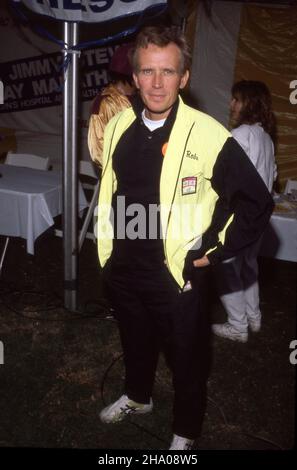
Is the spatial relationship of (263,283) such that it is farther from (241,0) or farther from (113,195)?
(241,0)

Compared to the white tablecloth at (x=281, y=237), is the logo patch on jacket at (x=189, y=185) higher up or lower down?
higher up

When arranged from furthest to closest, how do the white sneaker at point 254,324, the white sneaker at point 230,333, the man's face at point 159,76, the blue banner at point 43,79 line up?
the blue banner at point 43,79, the white sneaker at point 254,324, the white sneaker at point 230,333, the man's face at point 159,76

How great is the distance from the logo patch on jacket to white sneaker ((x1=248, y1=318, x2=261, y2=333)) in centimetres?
216

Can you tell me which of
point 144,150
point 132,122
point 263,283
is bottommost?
point 263,283

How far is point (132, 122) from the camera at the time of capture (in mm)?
2092

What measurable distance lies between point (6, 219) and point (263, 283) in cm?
286

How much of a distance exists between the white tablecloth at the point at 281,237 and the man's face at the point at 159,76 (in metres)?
2.22

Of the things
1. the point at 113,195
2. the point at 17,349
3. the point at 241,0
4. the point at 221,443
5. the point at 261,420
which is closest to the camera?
the point at 113,195

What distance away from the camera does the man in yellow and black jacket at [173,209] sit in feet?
6.15

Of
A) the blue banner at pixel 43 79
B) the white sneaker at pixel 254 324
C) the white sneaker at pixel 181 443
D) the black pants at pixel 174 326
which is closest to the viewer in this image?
the black pants at pixel 174 326

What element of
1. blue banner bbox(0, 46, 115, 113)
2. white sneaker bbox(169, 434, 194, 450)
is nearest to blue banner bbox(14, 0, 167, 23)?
white sneaker bbox(169, 434, 194, 450)

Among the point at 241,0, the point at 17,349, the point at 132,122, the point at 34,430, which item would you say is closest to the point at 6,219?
the point at 17,349

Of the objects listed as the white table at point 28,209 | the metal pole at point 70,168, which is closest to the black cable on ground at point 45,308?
the metal pole at point 70,168

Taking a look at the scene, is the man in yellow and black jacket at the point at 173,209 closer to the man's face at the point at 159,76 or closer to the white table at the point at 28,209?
the man's face at the point at 159,76
